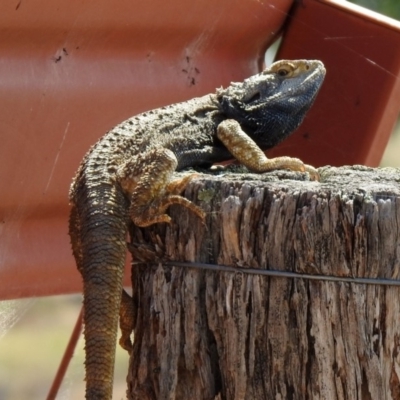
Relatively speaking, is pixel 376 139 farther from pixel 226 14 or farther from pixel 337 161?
pixel 226 14

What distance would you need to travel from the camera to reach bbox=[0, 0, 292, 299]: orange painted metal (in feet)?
11.7

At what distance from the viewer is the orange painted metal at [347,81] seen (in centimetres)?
452

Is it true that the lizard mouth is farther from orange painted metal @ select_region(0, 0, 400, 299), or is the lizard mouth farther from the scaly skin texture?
orange painted metal @ select_region(0, 0, 400, 299)

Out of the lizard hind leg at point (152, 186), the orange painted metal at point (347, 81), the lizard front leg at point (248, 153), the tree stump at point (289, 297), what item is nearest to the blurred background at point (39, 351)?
the orange painted metal at point (347, 81)

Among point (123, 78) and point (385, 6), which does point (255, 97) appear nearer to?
Result: point (123, 78)

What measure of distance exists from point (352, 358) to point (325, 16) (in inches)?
101

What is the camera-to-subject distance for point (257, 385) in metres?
2.42

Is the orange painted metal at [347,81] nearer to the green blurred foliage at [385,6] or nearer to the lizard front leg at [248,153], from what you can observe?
the lizard front leg at [248,153]

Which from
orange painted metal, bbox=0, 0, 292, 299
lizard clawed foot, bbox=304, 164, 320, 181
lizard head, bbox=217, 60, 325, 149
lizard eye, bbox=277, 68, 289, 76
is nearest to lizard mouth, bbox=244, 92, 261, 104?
lizard head, bbox=217, 60, 325, 149

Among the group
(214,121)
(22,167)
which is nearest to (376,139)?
(214,121)

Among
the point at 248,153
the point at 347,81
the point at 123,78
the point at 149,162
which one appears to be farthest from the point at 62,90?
the point at 347,81

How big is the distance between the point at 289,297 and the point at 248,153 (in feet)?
2.96

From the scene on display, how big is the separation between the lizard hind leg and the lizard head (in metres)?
0.83

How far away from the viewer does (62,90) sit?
12.3 ft
